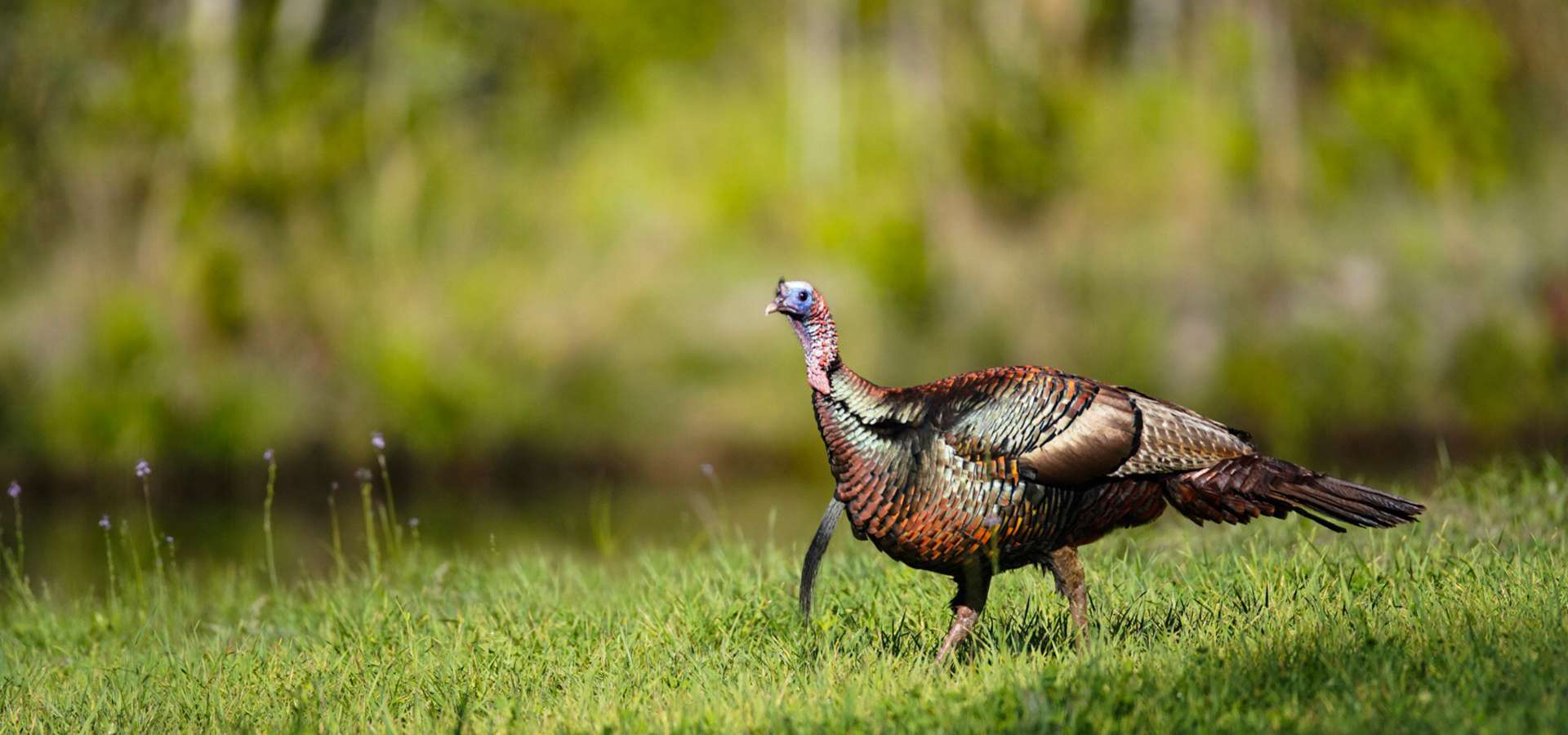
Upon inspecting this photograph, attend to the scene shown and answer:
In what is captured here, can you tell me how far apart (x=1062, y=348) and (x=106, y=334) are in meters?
10.6

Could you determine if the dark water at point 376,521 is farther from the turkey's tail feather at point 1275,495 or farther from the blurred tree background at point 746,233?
the turkey's tail feather at point 1275,495

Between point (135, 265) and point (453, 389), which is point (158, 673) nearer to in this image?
point (453, 389)

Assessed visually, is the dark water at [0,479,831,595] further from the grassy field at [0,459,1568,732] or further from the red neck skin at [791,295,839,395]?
the red neck skin at [791,295,839,395]

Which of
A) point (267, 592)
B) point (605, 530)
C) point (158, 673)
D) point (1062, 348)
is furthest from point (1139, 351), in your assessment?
point (158, 673)

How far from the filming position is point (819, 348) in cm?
566

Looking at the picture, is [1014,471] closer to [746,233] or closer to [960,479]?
[960,479]

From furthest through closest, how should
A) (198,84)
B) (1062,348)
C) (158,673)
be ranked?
(198,84)
(1062,348)
(158,673)

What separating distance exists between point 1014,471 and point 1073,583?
477 millimetres

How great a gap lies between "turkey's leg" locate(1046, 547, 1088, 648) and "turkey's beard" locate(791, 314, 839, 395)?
39.1 inches

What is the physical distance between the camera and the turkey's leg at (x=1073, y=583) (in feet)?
18.4

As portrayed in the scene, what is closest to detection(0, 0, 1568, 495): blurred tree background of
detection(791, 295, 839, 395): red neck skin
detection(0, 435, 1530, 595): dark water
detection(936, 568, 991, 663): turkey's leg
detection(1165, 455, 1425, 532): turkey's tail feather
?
detection(0, 435, 1530, 595): dark water

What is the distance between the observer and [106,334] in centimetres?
1770

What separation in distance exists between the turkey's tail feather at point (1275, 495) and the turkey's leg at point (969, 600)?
746 millimetres

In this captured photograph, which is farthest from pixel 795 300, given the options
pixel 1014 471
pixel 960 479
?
pixel 1014 471
